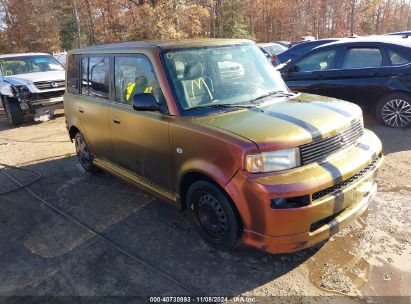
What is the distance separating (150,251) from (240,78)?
2006 millimetres

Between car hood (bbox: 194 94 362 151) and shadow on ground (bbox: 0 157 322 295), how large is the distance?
3.80 feet

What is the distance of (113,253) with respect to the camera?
3557 mm

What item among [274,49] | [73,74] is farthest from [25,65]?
[274,49]

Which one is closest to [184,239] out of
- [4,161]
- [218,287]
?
[218,287]

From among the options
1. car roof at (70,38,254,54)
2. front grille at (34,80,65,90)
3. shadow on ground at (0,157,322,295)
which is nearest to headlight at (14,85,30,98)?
front grille at (34,80,65,90)

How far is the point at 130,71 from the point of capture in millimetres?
3990

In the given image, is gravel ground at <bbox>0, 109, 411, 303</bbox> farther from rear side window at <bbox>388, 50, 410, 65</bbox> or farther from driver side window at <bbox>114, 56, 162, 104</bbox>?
rear side window at <bbox>388, 50, 410, 65</bbox>

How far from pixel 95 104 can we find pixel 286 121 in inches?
104

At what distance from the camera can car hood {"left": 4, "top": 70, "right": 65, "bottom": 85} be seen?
32.3ft

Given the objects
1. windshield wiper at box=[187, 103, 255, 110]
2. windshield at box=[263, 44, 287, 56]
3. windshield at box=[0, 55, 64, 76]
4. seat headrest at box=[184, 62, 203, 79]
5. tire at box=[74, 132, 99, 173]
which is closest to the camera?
windshield wiper at box=[187, 103, 255, 110]

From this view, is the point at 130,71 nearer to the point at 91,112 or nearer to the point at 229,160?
the point at 91,112

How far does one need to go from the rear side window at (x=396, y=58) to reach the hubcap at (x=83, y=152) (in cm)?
571

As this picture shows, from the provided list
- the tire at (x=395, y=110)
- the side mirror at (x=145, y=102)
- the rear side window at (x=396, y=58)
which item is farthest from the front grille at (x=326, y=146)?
the rear side window at (x=396, y=58)

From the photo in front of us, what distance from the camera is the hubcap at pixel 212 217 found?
3.21 m
